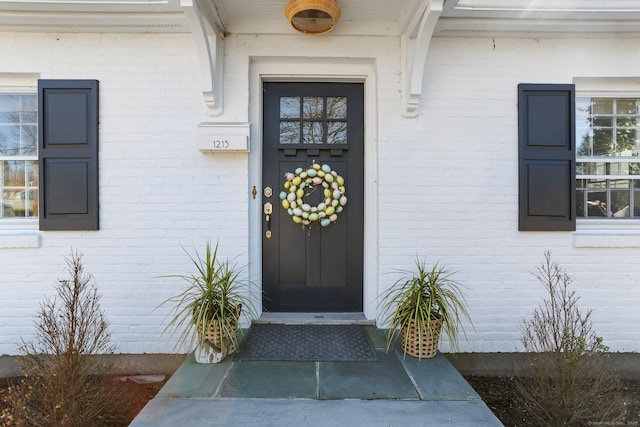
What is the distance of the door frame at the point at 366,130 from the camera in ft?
10.4

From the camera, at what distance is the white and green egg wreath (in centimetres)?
322

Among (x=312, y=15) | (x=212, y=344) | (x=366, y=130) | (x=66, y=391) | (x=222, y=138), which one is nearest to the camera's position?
(x=66, y=391)

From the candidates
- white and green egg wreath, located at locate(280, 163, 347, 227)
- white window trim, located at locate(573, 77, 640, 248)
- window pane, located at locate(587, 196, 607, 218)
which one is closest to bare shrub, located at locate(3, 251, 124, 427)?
white and green egg wreath, located at locate(280, 163, 347, 227)

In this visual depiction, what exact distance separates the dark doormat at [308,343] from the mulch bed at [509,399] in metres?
0.99

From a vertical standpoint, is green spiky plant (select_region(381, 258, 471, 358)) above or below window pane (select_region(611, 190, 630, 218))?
below

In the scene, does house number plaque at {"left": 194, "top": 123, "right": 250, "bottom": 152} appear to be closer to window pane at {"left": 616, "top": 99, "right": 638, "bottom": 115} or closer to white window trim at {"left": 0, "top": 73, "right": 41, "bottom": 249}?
white window trim at {"left": 0, "top": 73, "right": 41, "bottom": 249}

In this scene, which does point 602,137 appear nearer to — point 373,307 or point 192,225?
point 373,307

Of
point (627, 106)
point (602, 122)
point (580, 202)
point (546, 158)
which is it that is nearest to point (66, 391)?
point (546, 158)

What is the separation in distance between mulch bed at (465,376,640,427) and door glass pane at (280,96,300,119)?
2834mm

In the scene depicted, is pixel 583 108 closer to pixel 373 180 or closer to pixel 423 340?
pixel 373 180

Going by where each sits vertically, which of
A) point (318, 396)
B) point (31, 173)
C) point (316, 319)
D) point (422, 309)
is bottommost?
point (318, 396)

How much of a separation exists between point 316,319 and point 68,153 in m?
2.58

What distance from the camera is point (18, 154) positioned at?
3182 mm

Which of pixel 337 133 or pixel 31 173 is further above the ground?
pixel 337 133
